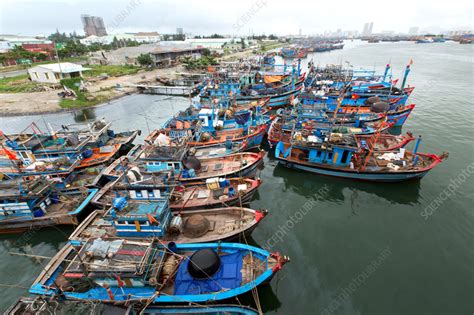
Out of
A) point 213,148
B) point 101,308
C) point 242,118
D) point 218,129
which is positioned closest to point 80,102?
point 218,129

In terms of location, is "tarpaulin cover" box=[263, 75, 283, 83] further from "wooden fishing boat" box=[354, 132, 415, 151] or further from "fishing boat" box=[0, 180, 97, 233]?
"fishing boat" box=[0, 180, 97, 233]

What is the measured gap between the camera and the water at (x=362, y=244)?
13.4 metres

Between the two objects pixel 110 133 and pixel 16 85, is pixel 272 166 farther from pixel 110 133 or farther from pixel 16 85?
pixel 16 85

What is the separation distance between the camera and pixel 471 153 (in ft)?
89.6

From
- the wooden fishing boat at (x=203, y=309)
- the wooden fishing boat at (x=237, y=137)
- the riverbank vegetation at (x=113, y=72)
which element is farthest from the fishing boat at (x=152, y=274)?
the riverbank vegetation at (x=113, y=72)

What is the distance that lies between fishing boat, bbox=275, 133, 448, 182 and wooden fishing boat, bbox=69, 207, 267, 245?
11.0m

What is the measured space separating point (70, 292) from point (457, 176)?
34.5 m

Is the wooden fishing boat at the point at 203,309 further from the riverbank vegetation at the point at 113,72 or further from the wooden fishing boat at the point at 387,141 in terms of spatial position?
the riverbank vegetation at the point at 113,72

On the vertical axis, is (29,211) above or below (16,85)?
below

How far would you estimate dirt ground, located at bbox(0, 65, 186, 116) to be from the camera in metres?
45.7

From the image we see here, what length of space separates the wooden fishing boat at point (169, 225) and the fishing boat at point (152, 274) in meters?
1.30

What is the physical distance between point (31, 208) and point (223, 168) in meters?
15.5

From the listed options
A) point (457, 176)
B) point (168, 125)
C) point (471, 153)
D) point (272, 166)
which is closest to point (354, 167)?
point (272, 166)

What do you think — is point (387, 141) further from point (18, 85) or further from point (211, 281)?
point (18, 85)
